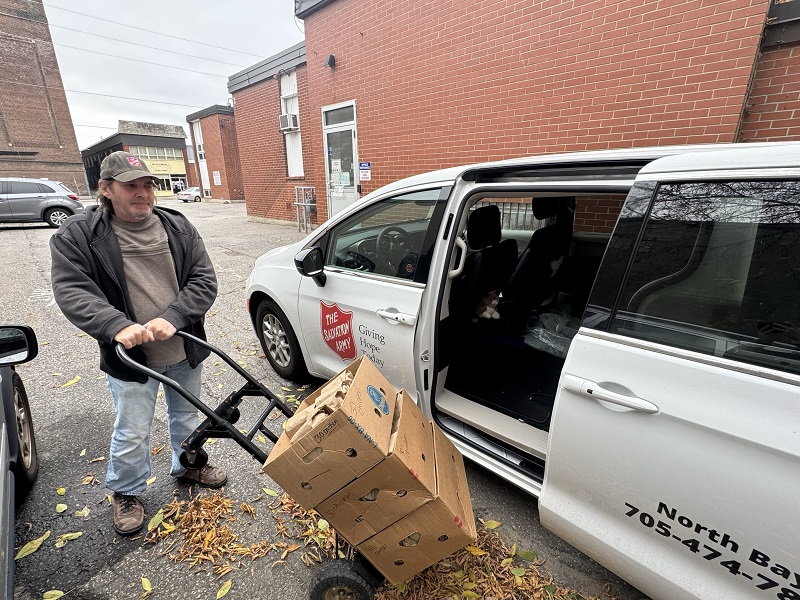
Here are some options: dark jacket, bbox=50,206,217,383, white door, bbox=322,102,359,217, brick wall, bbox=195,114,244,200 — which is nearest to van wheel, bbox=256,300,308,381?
dark jacket, bbox=50,206,217,383

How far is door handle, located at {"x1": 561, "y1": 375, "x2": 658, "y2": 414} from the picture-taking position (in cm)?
126

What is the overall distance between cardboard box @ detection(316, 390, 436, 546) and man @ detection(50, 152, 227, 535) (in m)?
1.07

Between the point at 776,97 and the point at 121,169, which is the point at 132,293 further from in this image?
the point at 776,97

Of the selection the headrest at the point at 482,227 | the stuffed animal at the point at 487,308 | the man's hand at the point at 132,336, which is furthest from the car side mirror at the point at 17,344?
the stuffed animal at the point at 487,308

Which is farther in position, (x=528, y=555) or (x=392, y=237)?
(x=392, y=237)

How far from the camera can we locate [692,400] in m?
1.20

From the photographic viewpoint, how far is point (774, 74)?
11.6 ft

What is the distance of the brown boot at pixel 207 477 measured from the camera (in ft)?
7.59

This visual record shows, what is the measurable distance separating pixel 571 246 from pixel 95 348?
5006mm

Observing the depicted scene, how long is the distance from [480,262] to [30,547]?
300 centimetres

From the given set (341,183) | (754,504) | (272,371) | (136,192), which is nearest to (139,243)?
(136,192)

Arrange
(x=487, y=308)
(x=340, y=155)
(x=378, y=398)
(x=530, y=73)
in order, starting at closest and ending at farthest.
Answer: (x=378, y=398), (x=487, y=308), (x=530, y=73), (x=340, y=155)

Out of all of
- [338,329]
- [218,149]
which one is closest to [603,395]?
[338,329]

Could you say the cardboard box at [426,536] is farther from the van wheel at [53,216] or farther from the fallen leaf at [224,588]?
the van wheel at [53,216]
